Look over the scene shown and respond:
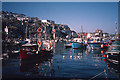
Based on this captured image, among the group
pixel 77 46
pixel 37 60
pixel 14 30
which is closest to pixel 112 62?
pixel 37 60

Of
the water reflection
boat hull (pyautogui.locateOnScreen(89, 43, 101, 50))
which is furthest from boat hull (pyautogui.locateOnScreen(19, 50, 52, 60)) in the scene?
boat hull (pyautogui.locateOnScreen(89, 43, 101, 50))

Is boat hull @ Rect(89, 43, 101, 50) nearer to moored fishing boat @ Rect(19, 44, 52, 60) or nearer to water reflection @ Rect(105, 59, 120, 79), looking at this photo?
moored fishing boat @ Rect(19, 44, 52, 60)

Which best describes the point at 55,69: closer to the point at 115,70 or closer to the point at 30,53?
the point at 30,53

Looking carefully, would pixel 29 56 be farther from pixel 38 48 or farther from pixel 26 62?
pixel 38 48

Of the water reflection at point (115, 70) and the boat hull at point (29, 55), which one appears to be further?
the boat hull at point (29, 55)

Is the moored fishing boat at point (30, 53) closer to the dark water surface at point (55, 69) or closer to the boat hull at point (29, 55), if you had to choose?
the boat hull at point (29, 55)

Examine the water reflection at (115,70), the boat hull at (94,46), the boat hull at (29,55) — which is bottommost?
the water reflection at (115,70)

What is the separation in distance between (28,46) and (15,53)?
774 centimetres

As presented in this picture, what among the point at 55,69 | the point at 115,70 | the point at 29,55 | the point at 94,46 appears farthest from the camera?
the point at 94,46

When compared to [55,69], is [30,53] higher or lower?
higher

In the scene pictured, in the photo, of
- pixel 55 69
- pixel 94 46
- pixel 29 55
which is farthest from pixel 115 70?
pixel 94 46

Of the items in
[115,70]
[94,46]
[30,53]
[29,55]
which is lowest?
[115,70]

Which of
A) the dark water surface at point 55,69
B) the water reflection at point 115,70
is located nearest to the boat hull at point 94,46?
the dark water surface at point 55,69

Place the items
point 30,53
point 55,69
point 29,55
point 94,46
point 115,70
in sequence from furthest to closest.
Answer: point 94,46, point 30,53, point 29,55, point 55,69, point 115,70
